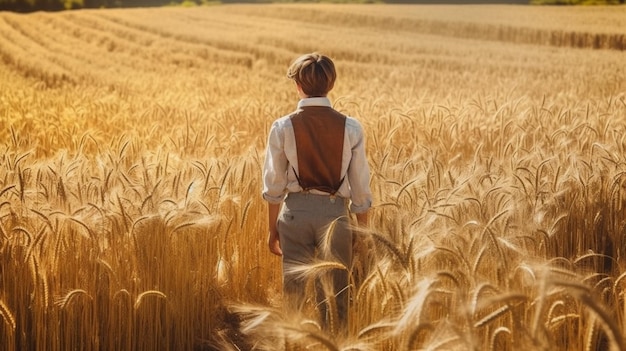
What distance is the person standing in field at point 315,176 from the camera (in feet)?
8.38

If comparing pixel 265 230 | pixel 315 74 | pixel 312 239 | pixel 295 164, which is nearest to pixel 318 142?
pixel 295 164

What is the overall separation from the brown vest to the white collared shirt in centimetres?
2

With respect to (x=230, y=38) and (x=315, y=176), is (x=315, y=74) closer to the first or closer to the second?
(x=315, y=176)

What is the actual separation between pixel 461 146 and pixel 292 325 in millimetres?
4107

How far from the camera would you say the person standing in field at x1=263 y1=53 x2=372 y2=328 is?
Result: 2553mm

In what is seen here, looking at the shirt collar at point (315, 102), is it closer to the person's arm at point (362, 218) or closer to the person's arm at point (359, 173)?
the person's arm at point (359, 173)

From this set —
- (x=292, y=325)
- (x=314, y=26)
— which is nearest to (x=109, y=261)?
(x=292, y=325)

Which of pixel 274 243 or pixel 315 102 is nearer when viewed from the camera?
pixel 315 102

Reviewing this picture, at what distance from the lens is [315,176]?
102 inches

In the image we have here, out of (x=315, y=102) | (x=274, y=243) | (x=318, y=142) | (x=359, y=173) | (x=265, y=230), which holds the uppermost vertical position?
(x=315, y=102)

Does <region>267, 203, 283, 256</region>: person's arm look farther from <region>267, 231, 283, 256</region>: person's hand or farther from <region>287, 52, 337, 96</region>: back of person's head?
<region>287, 52, 337, 96</region>: back of person's head

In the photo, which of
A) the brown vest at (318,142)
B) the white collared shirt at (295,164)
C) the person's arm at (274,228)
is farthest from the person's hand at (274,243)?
the brown vest at (318,142)

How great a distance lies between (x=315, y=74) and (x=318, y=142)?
234mm

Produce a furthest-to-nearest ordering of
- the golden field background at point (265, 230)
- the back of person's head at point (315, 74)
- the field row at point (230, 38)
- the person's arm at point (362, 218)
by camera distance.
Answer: the field row at point (230, 38) < the person's arm at point (362, 218) < the back of person's head at point (315, 74) < the golden field background at point (265, 230)
